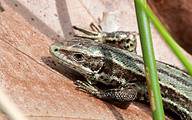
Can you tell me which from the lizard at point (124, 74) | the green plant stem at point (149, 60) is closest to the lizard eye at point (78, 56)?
the lizard at point (124, 74)

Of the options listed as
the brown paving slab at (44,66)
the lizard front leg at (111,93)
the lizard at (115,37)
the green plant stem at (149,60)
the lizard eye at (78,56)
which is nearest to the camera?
the green plant stem at (149,60)

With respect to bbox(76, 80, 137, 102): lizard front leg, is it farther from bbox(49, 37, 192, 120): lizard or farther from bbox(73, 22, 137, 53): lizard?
bbox(73, 22, 137, 53): lizard

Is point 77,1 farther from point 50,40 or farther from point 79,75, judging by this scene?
point 79,75

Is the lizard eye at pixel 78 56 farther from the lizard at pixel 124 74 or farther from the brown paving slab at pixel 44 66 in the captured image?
the brown paving slab at pixel 44 66

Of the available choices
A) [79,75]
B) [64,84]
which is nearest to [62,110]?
[64,84]

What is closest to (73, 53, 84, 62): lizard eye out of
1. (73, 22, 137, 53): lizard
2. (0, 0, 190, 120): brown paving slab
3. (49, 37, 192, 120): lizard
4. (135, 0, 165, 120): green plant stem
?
(49, 37, 192, 120): lizard

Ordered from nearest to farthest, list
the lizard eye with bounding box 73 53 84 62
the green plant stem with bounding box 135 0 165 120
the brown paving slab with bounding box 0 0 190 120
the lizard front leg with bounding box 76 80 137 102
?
the green plant stem with bounding box 135 0 165 120
the brown paving slab with bounding box 0 0 190 120
the lizard front leg with bounding box 76 80 137 102
the lizard eye with bounding box 73 53 84 62
